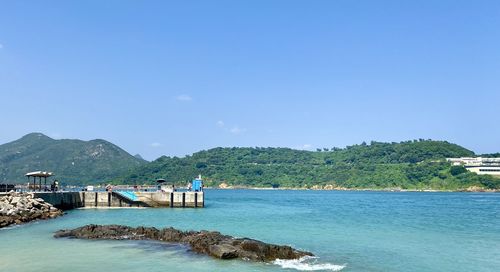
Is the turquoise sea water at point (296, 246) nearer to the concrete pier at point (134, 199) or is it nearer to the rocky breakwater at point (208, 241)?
the rocky breakwater at point (208, 241)

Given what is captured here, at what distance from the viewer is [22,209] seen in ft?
149

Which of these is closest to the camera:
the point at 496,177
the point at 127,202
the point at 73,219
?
the point at 73,219

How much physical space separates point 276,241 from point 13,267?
17.4 m

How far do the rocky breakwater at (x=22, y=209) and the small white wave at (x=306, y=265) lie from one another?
2845cm

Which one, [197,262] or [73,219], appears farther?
[73,219]

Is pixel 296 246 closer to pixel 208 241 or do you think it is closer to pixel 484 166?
pixel 208 241

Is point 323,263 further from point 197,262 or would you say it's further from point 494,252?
point 494,252

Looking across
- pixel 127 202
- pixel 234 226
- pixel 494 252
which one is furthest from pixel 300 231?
pixel 127 202

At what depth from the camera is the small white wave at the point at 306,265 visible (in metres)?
22.7

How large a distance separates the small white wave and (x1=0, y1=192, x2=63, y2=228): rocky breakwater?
28.5 metres

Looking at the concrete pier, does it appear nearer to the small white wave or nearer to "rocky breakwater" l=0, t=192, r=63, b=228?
"rocky breakwater" l=0, t=192, r=63, b=228

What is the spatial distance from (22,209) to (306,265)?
1336 inches

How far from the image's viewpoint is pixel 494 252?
96.5 ft

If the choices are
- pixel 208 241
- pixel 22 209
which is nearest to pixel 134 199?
pixel 22 209
